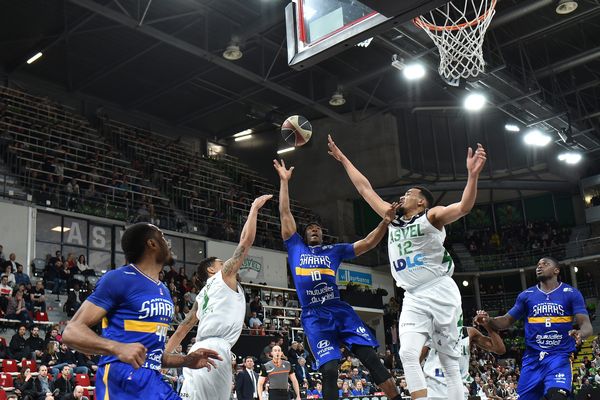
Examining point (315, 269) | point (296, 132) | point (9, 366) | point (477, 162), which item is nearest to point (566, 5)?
point (296, 132)

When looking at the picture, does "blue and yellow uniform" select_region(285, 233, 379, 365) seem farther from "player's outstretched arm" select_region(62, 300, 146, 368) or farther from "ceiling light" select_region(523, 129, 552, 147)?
"ceiling light" select_region(523, 129, 552, 147)

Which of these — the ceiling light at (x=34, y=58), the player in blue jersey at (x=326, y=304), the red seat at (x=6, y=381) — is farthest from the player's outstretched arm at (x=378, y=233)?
the ceiling light at (x=34, y=58)

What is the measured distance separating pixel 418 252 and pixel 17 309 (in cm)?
1305

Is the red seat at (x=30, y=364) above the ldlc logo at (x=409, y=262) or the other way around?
the other way around

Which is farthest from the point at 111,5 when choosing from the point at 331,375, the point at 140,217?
the point at 331,375

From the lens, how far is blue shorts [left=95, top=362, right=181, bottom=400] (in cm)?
421

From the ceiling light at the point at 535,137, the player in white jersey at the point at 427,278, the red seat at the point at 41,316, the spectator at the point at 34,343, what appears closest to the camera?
the player in white jersey at the point at 427,278

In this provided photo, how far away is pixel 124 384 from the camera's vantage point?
4.22 meters

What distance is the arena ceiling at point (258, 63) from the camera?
79.0 feet

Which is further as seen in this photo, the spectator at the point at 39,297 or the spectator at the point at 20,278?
the spectator at the point at 20,278


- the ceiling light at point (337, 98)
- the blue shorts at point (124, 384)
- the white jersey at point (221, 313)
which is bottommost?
the blue shorts at point (124, 384)

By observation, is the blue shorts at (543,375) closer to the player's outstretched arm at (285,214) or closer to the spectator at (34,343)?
the player's outstretched arm at (285,214)

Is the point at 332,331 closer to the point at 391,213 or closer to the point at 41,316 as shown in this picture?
the point at 391,213

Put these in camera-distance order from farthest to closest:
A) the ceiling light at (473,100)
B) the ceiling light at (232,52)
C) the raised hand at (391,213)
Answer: the ceiling light at (232,52) → the ceiling light at (473,100) → the raised hand at (391,213)
